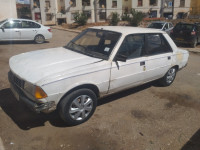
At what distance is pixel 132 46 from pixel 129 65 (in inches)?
18.5

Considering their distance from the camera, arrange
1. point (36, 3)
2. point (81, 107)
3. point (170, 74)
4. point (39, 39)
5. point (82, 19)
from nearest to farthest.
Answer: point (81, 107) → point (170, 74) → point (39, 39) → point (82, 19) → point (36, 3)

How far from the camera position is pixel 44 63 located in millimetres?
3770

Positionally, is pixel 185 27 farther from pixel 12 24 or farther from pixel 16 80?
pixel 16 80

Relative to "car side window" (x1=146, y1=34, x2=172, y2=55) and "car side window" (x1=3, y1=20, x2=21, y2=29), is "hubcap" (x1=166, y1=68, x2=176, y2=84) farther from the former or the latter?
"car side window" (x1=3, y1=20, x2=21, y2=29)

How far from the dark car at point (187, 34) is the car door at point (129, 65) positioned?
8.90m

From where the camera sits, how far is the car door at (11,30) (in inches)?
455

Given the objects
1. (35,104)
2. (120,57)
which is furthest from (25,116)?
(120,57)

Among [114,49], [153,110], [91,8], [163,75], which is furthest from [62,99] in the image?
[91,8]

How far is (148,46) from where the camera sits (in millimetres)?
4754

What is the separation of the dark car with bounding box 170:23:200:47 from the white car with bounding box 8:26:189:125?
795 cm

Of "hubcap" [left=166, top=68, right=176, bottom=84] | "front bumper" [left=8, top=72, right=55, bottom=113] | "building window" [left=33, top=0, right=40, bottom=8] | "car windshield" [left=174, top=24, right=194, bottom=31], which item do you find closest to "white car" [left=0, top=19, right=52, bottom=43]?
"car windshield" [left=174, top=24, right=194, bottom=31]

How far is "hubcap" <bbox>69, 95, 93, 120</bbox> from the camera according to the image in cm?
364

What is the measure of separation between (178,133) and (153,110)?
88cm

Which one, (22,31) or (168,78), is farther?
(22,31)
